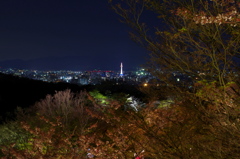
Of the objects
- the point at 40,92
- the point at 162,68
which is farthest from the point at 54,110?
the point at 40,92

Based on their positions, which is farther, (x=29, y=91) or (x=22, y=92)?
(x=29, y=91)

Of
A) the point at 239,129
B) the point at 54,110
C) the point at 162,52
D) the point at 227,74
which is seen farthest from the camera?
the point at 54,110

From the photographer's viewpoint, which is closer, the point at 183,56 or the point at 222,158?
the point at 222,158

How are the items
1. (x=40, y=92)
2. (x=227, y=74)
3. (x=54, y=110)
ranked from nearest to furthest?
(x=227, y=74)
(x=54, y=110)
(x=40, y=92)

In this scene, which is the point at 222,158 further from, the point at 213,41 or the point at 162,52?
the point at 162,52

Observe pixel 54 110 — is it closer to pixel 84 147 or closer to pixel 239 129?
pixel 84 147

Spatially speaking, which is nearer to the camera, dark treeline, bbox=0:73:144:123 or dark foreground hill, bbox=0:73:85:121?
dark foreground hill, bbox=0:73:85:121

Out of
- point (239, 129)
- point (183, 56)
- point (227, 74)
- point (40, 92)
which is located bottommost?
point (40, 92)

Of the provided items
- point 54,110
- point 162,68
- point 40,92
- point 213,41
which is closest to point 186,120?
point 162,68

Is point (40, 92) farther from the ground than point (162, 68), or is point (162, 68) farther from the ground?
point (162, 68)

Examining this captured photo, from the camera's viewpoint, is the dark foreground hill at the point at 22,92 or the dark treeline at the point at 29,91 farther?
the dark treeline at the point at 29,91
